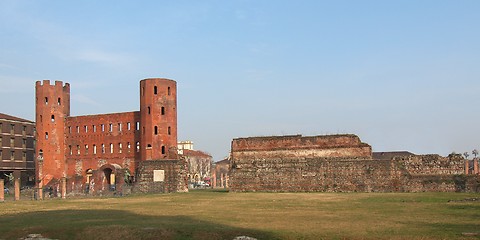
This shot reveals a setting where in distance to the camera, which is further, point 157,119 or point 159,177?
point 157,119

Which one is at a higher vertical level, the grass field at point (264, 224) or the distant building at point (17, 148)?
the distant building at point (17, 148)

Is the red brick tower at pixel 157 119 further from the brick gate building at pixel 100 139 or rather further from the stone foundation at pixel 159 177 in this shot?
the stone foundation at pixel 159 177

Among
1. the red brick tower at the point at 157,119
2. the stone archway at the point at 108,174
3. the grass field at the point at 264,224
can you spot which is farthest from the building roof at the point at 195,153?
the grass field at the point at 264,224

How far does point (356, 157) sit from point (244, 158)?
30.3ft

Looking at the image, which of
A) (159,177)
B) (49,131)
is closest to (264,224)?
(159,177)

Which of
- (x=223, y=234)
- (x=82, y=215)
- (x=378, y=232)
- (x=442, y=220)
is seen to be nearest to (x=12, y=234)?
(x=82, y=215)

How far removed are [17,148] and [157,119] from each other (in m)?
32.4

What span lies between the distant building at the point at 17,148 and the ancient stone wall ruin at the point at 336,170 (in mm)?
44019

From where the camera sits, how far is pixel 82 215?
20.9 meters

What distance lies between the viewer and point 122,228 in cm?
1588

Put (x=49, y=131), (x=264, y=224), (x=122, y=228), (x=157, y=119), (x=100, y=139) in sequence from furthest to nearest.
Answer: (x=49, y=131) < (x=100, y=139) < (x=157, y=119) < (x=264, y=224) < (x=122, y=228)

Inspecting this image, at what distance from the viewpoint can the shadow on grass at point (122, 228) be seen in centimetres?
1481

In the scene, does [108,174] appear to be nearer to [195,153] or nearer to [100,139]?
[100,139]

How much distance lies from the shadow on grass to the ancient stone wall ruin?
70.9ft
